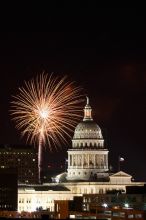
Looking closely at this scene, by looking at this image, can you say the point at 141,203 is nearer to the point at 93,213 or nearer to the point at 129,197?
the point at 129,197

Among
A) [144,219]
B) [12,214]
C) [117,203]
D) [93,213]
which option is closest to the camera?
[144,219]

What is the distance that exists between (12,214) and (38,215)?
4.61 m

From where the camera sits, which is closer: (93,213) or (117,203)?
(93,213)

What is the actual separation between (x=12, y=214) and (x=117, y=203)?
1853 centimetres

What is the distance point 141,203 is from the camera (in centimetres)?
18875

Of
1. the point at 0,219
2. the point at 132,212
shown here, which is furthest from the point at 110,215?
the point at 0,219

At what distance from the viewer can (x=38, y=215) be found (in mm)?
187000

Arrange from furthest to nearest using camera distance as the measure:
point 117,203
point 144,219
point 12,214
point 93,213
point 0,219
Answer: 1. point 117,203
2. point 12,214
3. point 93,213
4. point 144,219
5. point 0,219

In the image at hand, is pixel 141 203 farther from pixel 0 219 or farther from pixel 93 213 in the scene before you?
pixel 0 219

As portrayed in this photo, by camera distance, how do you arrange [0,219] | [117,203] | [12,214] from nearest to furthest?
[0,219] → [12,214] → [117,203]

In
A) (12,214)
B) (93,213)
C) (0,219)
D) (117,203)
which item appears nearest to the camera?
(0,219)

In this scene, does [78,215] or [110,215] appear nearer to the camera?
[110,215]

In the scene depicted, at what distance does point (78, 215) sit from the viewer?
16712 cm

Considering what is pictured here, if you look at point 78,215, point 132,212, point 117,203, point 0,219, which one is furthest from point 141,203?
point 0,219
